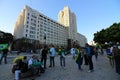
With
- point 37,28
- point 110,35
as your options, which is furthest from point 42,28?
point 110,35

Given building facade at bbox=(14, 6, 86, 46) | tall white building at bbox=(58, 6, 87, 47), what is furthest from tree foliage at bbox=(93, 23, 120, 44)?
tall white building at bbox=(58, 6, 87, 47)

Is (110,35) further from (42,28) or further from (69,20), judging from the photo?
(69,20)

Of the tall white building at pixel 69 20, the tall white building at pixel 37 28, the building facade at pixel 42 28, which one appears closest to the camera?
the tall white building at pixel 37 28

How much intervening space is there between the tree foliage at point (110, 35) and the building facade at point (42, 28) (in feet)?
126

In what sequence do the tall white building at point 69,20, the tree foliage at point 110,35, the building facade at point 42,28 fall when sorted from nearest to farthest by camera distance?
1. the tree foliage at point 110,35
2. the building facade at point 42,28
3. the tall white building at point 69,20

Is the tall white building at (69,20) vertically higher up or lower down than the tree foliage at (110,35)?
higher up

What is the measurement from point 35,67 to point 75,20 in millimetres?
125499

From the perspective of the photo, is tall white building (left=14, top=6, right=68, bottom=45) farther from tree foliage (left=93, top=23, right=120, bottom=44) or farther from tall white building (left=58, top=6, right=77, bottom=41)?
tree foliage (left=93, top=23, right=120, bottom=44)

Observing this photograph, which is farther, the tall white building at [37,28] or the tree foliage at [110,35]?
the tall white building at [37,28]

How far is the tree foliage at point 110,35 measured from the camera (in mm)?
41062

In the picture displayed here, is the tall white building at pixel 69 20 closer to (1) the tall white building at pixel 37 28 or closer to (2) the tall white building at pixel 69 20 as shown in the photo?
(2) the tall white building at pixel 69 20

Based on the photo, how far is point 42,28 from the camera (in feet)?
293

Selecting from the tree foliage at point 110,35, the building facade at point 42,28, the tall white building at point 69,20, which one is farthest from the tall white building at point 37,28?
the tree foliage at point 110,35

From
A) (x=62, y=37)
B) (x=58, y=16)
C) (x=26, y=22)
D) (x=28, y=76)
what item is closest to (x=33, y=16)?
(x=26, y=22)
